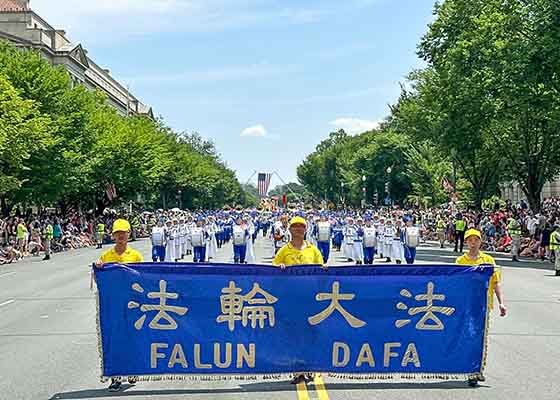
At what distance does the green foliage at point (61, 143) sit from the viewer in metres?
40.2

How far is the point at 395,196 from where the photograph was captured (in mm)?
91062

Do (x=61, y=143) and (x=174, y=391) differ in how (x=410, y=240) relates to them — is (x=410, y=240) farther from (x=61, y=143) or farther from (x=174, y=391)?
(x=61, y=143)

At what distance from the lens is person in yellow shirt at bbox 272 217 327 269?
9.33 m

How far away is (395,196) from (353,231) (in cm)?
6100

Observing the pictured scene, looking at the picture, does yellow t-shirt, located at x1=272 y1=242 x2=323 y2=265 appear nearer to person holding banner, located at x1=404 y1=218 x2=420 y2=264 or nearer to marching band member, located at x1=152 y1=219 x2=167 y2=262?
person holding banner, located at x1=404 y1=218 x2=420 y2=264

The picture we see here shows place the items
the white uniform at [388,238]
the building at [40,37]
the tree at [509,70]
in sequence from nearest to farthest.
Answer: the white uniform at [388,238], the tree at [509,70], the building at [40,37]

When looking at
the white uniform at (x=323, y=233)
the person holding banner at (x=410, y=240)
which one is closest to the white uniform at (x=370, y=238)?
the person holding banner at (x=410, y=240)

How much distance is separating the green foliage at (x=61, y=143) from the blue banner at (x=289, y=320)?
97.7ft

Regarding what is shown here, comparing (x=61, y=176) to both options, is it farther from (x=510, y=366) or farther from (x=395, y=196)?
(x=395, y=196)

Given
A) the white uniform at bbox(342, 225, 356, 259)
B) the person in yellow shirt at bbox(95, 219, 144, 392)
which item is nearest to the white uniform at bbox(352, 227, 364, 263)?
the white uniform at bbox(342, 225, 356, 259)

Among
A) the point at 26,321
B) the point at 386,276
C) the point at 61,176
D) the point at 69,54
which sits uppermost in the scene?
the point at 69,54

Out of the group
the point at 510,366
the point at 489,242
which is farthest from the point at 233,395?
the point at 489,242

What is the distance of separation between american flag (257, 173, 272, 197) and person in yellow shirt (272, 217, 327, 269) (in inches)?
3133

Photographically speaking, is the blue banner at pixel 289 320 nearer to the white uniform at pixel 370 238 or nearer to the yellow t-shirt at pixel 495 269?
the yellow t-shirt at pixel 495 269
